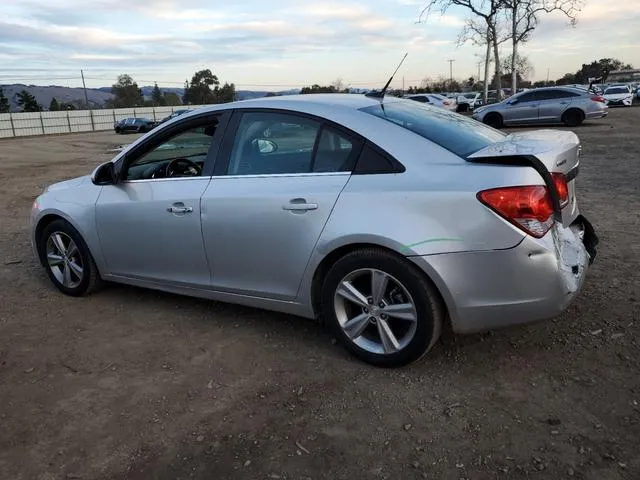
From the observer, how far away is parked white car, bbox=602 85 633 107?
3834 centimetres

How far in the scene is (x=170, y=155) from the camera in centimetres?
462

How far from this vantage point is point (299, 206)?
338cm

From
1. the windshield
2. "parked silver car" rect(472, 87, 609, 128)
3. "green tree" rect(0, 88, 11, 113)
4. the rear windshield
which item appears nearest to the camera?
the rear windshield

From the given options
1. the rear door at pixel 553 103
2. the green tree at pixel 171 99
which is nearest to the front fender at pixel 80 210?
the rear door at pixel 553 103

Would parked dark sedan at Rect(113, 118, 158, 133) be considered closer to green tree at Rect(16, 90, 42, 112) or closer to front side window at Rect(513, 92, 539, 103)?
front side window at Rect(513, 92, 539, 103)

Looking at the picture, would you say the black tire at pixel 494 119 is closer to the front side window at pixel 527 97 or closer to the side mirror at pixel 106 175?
the front side window at pixel 527 97

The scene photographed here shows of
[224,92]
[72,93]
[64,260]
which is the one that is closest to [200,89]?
[224,92]

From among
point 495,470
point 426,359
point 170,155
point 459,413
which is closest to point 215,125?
point 170,155

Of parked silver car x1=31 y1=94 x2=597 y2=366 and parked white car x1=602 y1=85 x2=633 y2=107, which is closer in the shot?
parked silver car x1=31 y1=94 x2=597 y2=366

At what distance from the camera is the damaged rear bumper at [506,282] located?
2920 millimetres

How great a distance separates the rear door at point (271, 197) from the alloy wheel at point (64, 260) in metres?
1.52

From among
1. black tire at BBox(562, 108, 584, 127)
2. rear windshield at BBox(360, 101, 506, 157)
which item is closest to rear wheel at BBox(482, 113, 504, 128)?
black tire at BBox(562, 108, 584, 127)

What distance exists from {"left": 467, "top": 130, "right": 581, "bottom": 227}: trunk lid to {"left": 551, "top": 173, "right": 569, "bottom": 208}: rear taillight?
3cm

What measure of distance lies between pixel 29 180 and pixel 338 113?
38.3ft
